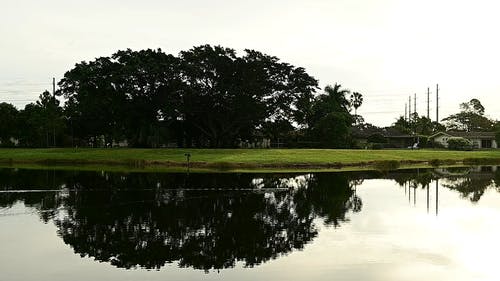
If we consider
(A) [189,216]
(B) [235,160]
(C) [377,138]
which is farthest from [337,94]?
(A) [189,216]

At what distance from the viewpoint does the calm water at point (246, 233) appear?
14.4 meters

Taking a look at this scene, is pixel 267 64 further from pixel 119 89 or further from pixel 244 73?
pixel 119 89

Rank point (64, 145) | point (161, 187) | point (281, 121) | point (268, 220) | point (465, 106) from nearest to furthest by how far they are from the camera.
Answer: point (268, 220) → point (161, 187) → point (281, 121) → point (64, 145) → point (465, 106)

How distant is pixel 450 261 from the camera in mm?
15406

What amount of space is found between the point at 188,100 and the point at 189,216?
184ft

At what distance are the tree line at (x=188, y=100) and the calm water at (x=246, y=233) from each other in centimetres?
4392

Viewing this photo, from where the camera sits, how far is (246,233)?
63.2 feet

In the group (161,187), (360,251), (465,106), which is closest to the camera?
(360,251)

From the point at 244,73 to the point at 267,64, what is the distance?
394 cm

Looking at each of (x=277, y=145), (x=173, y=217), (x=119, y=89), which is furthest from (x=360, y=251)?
(x=277, y=145)

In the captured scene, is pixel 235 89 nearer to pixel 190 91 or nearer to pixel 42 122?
pixel 190 91

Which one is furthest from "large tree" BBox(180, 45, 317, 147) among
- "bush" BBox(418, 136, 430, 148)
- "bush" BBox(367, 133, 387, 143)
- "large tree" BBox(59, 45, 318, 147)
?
"bush" BBox(418, 136, 430, 148)

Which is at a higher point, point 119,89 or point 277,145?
point 119,89

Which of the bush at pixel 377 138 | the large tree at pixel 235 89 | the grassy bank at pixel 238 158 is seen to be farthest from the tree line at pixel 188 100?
the bush at pixel 377 138
